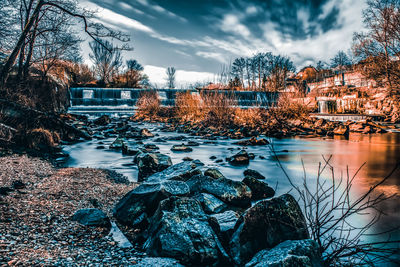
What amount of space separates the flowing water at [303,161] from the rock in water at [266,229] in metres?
1.26

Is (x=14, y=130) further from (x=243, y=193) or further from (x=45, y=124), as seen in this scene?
(x=243, y=193)

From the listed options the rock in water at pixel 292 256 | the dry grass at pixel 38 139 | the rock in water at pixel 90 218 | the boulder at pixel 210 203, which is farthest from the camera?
the dry grass at pixel 38 139

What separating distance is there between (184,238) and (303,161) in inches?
218

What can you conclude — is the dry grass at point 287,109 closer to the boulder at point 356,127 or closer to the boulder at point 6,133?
the boulder at point 356,127

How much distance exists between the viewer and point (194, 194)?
9.92 ft

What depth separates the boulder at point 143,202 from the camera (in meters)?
2.44

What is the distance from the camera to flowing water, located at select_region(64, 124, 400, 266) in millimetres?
4286

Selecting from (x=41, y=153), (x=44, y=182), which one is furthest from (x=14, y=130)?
(x=44, y=182)

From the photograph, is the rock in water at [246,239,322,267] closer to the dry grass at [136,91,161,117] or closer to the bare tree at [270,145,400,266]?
the bare tree at [270,145,400,266]

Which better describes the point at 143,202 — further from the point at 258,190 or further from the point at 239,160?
the point at 239,160

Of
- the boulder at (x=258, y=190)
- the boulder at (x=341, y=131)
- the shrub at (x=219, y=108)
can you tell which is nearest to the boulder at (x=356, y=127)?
the boulder at (x=341, y=131)

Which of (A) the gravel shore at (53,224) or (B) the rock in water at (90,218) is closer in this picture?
(A) the gravel shore at (53,224)

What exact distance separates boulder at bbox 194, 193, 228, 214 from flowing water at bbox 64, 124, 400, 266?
1.07 meters

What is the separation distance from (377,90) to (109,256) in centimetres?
2030
